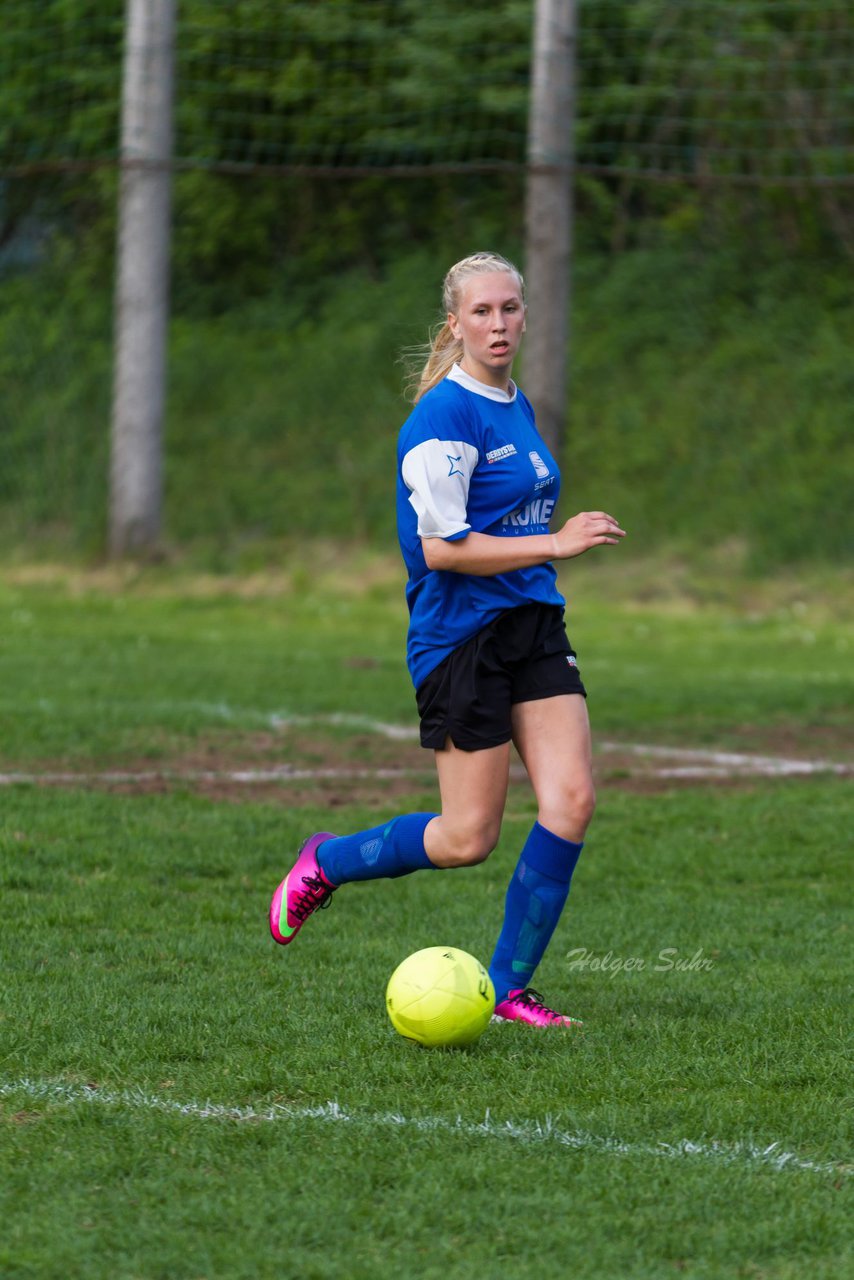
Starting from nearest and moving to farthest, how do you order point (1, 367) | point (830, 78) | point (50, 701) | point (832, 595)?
point (50, 701), point (832, 595), point (830, 78), point (1, 367)

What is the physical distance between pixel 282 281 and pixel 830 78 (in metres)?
7.82

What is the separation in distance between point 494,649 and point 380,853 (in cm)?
69

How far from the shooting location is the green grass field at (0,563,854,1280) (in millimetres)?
3162

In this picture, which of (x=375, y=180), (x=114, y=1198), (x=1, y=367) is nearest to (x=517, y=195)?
(x=375, y=180)

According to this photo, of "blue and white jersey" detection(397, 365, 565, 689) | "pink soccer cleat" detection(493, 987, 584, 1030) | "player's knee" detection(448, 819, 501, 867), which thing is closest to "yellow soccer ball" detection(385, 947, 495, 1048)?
"pink soccer cleat" detection(493, 987, 584, 1030)

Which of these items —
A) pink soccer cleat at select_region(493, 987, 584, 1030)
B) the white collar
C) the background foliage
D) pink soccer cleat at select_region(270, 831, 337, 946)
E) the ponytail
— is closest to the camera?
pink soccer cleat at select_region(493, 987, 584, 1030)

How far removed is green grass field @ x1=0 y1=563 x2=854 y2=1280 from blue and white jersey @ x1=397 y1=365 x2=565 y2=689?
1.05 m

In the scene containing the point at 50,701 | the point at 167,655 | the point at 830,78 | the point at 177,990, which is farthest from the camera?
the point at 830,78

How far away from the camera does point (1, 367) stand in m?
21.0

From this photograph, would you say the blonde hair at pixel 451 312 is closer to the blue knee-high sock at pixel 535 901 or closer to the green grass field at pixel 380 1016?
the blue knee-high sock at pixel 535 901

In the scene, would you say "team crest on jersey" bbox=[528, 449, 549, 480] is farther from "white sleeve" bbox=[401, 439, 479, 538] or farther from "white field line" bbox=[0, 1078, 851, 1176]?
"white field line" bbox=[0, 1078, 851, 1176]

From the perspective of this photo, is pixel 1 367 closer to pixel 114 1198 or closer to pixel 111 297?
pixel 111 297

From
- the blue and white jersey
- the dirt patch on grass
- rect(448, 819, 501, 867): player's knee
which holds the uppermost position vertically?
the blue and white jersey

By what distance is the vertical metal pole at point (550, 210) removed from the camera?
14.6 m
